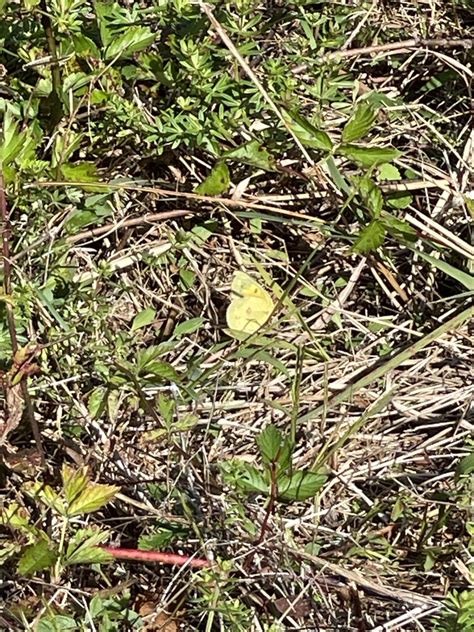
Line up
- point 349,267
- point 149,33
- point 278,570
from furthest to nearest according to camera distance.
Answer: point 349,267 < point 149,33 < point 278,570

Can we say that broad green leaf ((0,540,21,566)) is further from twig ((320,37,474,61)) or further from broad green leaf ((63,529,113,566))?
twig ((320,37,474,61))

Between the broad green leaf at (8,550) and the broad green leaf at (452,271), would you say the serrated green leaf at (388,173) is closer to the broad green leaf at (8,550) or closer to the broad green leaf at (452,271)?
the broad green leaf at (452,271)

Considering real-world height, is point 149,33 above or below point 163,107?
above

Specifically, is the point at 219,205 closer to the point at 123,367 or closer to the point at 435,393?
the point at 123,367

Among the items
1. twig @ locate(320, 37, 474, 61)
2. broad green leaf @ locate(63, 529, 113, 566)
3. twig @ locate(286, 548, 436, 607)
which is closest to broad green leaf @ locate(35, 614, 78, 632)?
broad green leaf @ locate(63, 529, 113, 566)

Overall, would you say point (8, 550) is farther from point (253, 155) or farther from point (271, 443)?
point (253, 155)

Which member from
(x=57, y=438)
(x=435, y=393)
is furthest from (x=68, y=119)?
(x=435, y=393)

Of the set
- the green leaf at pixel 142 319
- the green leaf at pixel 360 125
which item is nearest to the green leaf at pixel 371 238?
the green leaf at pixel 360 125
